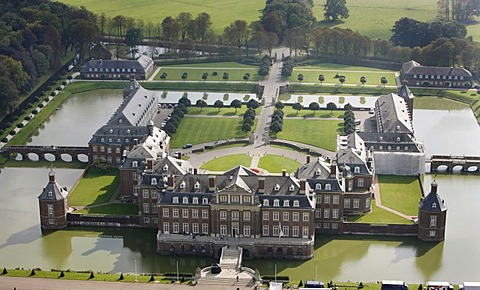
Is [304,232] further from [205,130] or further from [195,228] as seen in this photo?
[205,130]

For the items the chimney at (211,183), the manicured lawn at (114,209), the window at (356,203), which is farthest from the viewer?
the manicured lawn at (114,209)

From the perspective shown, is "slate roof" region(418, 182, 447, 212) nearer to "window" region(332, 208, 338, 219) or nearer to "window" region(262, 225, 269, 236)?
"window" region(332, 208, 338, 219)

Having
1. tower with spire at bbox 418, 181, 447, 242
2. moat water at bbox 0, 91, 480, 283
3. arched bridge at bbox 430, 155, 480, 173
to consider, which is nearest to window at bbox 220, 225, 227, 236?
moat water at bbox 0, 91, 480, 283

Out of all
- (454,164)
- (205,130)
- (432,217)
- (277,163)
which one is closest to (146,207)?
(277,163)

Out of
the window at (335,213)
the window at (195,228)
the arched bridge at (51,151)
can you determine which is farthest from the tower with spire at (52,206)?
the window at (335,213)

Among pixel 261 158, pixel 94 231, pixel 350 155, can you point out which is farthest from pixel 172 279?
pixel 261 158

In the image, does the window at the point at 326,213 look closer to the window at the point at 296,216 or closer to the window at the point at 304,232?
the window at the point at 304,232
